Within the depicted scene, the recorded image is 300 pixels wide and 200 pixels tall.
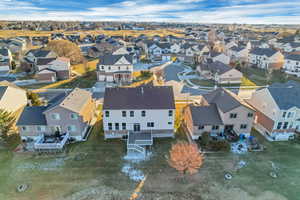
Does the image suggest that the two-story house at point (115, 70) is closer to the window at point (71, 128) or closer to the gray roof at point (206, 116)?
the window at point (71, 128)

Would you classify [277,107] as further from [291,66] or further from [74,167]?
[291,66]

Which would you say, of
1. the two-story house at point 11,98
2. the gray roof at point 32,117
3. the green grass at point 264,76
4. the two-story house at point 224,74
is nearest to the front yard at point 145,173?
the gray roof at point 32,117

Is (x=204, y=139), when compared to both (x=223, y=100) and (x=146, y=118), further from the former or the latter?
(x=146, y=118)

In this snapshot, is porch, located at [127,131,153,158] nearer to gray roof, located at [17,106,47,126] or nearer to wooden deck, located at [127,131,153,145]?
wooden deck, located at [127,131,153,145]

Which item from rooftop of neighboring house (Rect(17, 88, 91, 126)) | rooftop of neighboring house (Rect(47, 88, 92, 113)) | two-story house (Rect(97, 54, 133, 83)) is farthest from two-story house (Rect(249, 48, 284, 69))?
rooftop of neighboring house (Rect(17, 88, 91, 126))

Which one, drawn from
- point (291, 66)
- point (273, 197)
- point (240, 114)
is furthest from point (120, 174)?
point (291, 66)

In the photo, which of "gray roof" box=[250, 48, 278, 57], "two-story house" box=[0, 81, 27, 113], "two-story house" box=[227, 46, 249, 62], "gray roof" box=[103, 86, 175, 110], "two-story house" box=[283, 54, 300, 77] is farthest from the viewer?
"two-story house" box=[227, 46, 249, 62]

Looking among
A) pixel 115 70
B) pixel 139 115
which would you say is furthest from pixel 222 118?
pixel 115 70
